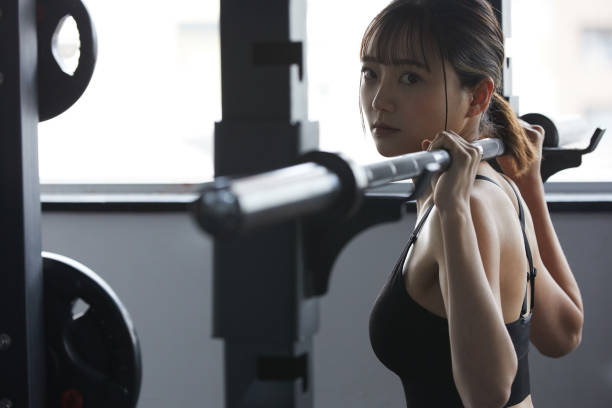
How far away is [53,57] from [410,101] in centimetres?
42

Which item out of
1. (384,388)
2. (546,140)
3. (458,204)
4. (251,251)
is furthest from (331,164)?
(384,388)

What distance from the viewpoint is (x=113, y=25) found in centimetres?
222

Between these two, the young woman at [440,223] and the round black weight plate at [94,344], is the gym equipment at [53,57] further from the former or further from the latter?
the young woman at [440,223]

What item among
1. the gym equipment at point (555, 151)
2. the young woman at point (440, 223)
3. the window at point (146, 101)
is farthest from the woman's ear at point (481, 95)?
the window at point (146, 101)

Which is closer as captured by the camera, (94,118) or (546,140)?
(546,140)

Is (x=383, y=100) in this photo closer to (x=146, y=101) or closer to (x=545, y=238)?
(x=545, y=238)

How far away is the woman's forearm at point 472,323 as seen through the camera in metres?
0.80

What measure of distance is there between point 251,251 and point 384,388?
1.70m

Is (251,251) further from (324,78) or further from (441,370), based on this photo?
(324,78)

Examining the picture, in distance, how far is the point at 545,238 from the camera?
1.16 meters

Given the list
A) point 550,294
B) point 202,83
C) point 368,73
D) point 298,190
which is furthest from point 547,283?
point 202,83

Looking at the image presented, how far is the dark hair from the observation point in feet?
3.16

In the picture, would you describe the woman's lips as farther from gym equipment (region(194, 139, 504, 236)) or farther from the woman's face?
gym equipment (region(194, 139, 504, 236))

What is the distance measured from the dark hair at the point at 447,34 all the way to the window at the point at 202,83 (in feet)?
3.70
